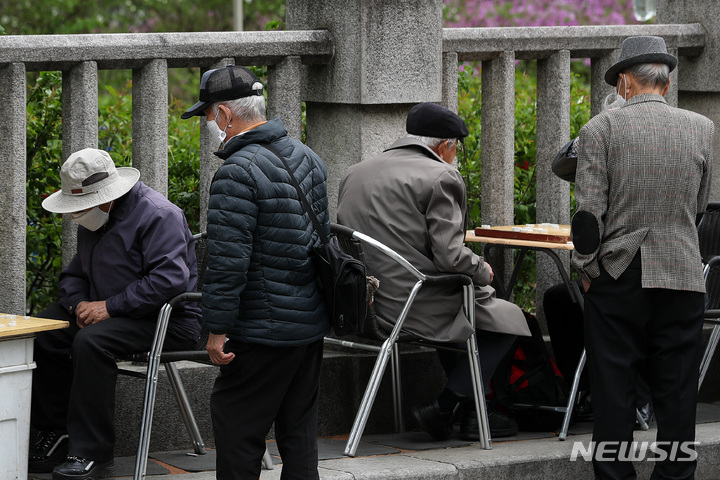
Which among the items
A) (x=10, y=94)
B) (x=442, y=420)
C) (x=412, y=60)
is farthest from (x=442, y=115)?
(x=10, y=94)

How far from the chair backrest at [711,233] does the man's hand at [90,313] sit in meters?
3.01

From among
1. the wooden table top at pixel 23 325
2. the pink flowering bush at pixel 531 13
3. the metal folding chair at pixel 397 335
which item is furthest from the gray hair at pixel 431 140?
the pink flowering bush at pixel 531 13

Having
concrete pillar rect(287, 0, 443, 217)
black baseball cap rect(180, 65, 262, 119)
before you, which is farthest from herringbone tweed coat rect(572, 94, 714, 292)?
black baseball cap rect(180, 65, 262, 119)

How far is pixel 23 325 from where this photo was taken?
4.57 metres

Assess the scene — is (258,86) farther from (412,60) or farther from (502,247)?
(502,247)

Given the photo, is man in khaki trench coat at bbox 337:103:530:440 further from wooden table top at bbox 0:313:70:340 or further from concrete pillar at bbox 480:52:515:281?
wooden table top at bbox 0:313:70:340

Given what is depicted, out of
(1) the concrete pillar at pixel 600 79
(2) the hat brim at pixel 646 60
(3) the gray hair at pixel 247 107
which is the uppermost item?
(1) the concrete pillar at pixel 600 79

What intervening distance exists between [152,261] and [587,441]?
7.11 feet

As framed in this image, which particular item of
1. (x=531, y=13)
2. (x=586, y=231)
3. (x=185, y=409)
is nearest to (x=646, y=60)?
(x=586, y=231)

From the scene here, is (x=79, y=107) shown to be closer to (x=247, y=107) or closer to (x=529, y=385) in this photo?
(x=247, y=107)

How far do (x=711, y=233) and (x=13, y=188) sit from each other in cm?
333

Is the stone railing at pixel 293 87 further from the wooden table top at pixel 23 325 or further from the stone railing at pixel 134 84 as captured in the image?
the wooden table top at pixel 23 325

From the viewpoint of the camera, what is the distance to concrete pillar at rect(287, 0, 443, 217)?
228 inches

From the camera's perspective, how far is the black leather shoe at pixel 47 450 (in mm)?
5027
